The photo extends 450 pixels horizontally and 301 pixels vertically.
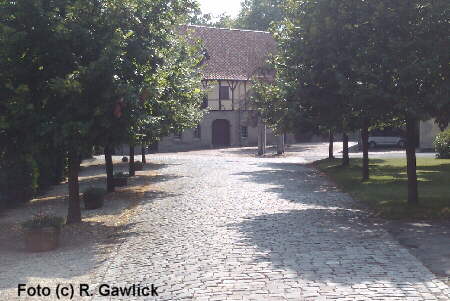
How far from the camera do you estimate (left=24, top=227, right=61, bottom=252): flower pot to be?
11.5 metres

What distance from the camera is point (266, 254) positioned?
33.1 feet

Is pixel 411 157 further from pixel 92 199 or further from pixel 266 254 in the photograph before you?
pixel 92 199

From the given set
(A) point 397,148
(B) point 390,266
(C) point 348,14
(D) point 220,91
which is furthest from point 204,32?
(B) point 390,266

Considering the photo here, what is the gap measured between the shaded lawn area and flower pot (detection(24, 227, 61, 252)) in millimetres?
7632

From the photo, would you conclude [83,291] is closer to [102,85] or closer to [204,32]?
[102,85]

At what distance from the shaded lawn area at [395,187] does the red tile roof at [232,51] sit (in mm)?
20492

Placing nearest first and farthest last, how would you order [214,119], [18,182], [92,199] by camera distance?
[92,199]
[18,182]
[214,119]

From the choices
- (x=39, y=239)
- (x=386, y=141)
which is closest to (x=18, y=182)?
(x=39, y=239)

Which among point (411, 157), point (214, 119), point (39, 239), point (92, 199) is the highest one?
point (214, 119)

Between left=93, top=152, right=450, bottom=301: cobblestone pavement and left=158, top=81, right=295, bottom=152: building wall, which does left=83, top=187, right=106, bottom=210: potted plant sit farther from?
left=158, top=81, right=295, bottom=152: building wall

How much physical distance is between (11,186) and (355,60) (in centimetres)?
1162

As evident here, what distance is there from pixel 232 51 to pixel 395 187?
118ft

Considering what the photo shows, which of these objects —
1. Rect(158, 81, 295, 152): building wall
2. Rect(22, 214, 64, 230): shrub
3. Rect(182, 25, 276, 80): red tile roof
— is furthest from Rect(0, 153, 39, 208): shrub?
Rect(182, 25, 276, 80): red tile roof

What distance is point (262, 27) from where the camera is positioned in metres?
73.9
